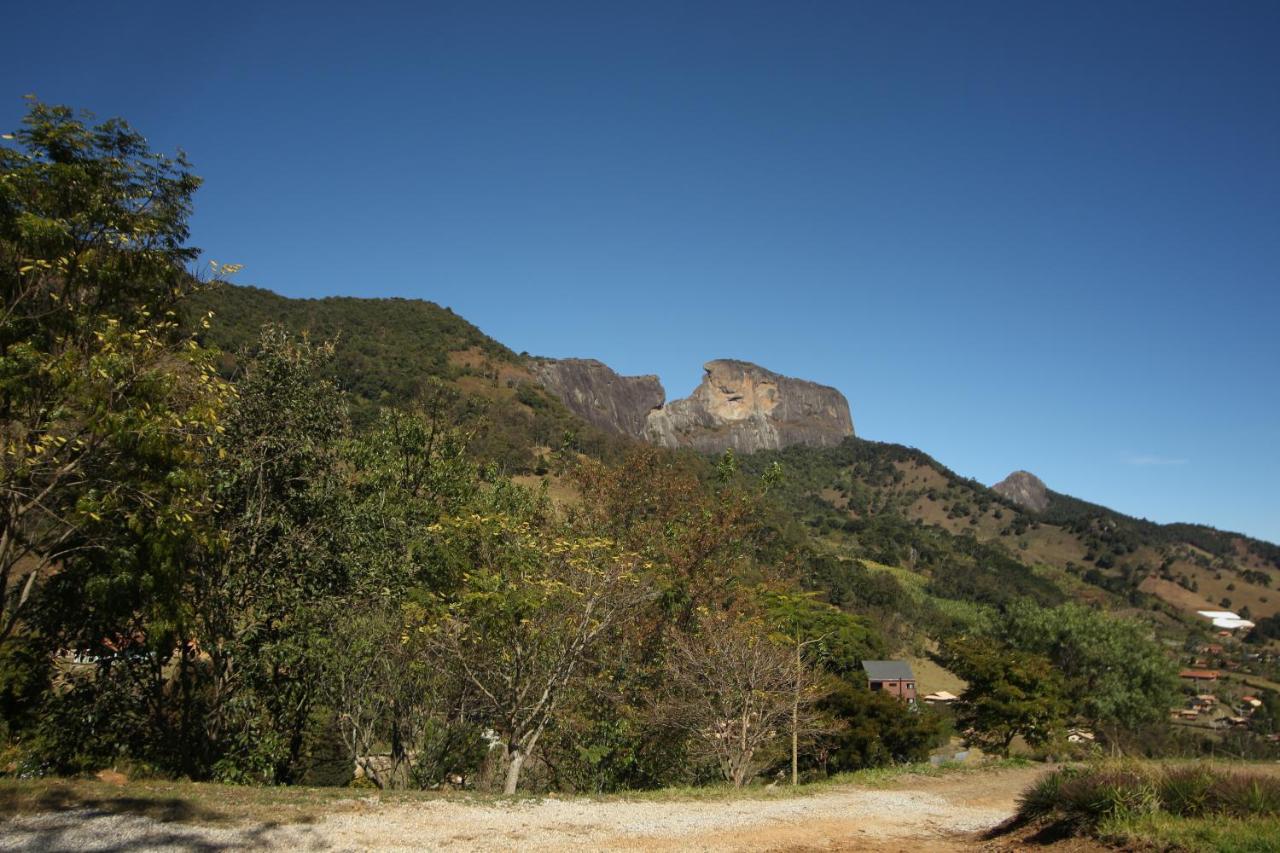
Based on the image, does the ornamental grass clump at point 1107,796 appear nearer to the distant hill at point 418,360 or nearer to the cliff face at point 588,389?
the distant hill at point 418,360

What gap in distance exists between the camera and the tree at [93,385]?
9.51 metres

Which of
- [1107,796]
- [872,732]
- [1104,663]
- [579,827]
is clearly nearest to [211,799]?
[579,827]

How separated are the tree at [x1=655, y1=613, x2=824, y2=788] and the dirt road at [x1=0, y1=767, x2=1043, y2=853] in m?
2.88

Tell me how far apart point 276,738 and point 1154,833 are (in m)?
12.6

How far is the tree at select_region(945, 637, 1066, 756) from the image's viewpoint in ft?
84.5

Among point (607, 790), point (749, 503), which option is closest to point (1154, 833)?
point (607, 790)

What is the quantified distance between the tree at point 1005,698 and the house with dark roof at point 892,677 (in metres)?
31.5

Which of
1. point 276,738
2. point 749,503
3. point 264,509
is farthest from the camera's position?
point 749,503

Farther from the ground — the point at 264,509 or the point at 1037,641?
the point at 264,509

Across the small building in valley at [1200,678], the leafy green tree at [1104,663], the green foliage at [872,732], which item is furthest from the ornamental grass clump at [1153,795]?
the small building in valley at [1200,678]

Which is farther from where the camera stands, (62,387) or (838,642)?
(838,642)

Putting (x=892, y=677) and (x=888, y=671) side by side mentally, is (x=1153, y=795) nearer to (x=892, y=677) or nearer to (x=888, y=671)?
(x=892, y=677)

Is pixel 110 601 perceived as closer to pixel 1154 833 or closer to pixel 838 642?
pixel 1154 833

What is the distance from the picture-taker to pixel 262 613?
12.8 metres
